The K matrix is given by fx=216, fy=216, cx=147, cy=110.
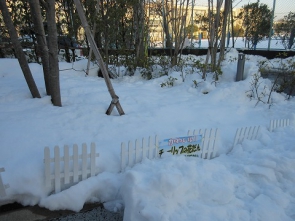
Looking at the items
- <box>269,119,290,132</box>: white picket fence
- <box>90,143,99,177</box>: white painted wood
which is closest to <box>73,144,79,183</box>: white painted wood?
<box>90,143,99,177</box>: white painted wood

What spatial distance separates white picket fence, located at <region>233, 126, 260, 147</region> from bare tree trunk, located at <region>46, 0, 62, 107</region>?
127 inches

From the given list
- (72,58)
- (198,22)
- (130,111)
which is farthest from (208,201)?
(198,22)

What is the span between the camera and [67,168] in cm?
230

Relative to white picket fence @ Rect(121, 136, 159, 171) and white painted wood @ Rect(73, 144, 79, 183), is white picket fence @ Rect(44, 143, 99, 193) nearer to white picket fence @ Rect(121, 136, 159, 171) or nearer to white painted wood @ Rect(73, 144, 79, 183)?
white painted wood @ Rect(73, 144, 79, 183)

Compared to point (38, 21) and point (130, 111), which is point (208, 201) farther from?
point (38, 21)

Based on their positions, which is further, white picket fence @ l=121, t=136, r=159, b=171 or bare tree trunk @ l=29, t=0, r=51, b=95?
bare tree trunk @ l=29, t=0, r=51, b=95

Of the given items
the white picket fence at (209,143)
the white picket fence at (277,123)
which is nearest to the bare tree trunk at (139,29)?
the white picket fence at (277,123)

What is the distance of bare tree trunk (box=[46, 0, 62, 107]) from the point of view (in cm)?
361

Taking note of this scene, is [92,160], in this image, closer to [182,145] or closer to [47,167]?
[47,167]

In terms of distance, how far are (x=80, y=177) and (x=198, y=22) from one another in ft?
41.4

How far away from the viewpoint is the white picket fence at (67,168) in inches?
87.4

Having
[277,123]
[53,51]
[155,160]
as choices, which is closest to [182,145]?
[155,160]

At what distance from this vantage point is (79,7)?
11.0 feet

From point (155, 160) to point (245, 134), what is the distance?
1638mm
